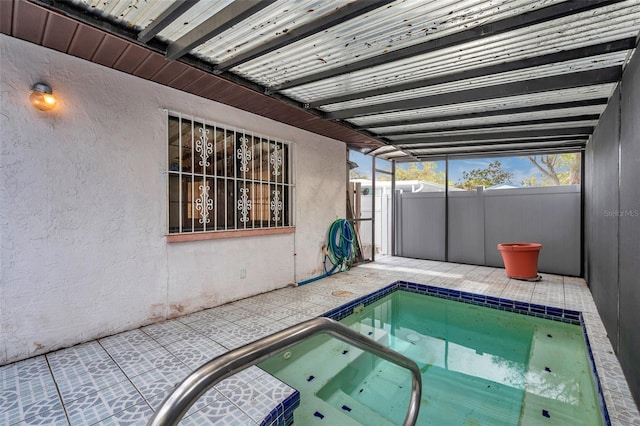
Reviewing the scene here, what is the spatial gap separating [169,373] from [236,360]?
5.97ft

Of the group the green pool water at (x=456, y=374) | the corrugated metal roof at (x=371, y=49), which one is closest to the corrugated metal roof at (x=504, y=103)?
the corrugated metal roof at (x=371, y=49)

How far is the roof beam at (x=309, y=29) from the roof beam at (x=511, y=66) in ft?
4.57

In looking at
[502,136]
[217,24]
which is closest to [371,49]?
[217,24]

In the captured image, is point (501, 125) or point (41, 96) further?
point (501, 125)

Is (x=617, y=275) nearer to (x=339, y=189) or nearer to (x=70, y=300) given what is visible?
(x=339, y=189)

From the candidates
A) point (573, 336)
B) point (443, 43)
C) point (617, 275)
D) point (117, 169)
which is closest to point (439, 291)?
point (573, 336)

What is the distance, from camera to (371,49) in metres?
2.79

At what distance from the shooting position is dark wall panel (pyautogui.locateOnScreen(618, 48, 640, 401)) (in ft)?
7.03

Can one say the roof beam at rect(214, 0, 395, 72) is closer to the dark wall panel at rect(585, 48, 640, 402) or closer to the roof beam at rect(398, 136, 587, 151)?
the dark wall panel at rect(585, 48, 640, 402)

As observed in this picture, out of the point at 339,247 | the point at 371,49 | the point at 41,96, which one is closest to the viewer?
the point at 41,96

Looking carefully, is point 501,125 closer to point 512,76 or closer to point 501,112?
point 501,112

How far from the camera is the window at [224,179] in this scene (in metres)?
3.66

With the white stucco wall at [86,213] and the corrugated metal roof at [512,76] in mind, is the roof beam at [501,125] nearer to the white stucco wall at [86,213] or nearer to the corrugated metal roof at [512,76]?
the corrugated metal roof at [512,76]

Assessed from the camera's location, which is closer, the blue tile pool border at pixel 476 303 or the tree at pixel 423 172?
the blue tile pool border at pixel 476 303
